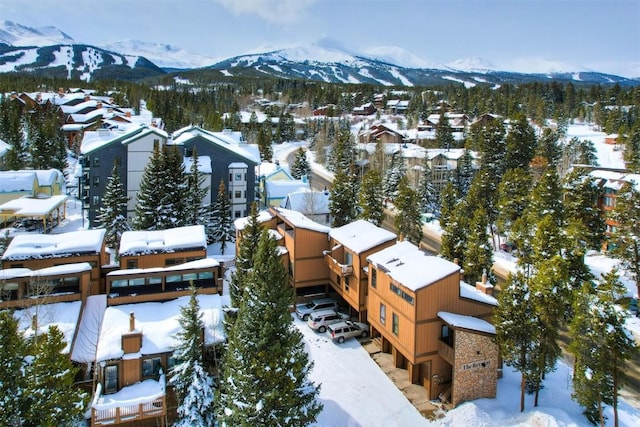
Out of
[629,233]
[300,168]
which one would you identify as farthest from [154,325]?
[300,168]

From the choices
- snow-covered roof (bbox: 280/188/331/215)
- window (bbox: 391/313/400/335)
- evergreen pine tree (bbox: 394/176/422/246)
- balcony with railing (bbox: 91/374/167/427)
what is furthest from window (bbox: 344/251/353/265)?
snow-covered roof (bbox: 280/188/331/215)

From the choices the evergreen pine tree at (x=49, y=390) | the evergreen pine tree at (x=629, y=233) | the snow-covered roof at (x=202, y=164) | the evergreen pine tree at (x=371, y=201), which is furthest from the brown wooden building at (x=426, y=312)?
the snow-covered roof at (x=202, y=164)

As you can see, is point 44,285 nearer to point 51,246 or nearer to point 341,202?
point 51,246

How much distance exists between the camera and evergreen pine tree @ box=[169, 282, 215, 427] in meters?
19.6

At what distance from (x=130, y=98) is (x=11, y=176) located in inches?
2959

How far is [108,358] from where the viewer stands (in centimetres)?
2006

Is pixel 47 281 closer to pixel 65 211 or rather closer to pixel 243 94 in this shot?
pixel 65 211

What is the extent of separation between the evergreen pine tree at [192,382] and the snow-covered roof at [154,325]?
1376mm

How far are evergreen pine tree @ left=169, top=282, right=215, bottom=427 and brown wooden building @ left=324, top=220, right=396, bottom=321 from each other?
34.3ft

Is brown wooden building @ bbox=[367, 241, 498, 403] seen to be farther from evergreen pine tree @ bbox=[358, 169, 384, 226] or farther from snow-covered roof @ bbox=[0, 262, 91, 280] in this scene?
evergreen pine tree @ bbox=[358, 169, 384, 226]

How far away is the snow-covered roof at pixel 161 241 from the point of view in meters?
29.5

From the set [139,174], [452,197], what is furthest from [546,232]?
[139,174]

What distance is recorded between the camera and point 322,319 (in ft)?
92.2

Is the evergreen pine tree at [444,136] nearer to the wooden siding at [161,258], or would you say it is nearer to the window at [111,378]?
the wooden siding at [161,258]
